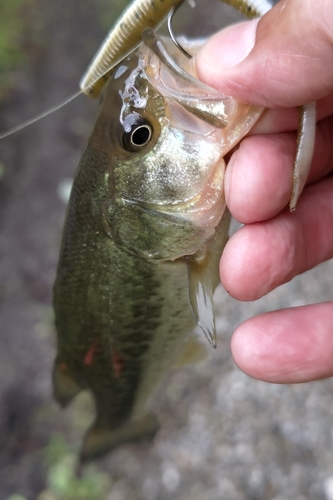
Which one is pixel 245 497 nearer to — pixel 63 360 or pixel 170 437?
pixel 170 437

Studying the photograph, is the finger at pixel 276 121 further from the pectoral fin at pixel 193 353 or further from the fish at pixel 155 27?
the pectoral fin at pixel 193 353

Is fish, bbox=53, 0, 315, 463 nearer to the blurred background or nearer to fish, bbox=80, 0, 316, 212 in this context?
fish, bbox=80, 0, 316, 212

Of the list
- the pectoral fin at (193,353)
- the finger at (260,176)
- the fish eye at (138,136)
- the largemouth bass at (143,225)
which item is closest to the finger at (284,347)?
the largemouth bass at (143,225)

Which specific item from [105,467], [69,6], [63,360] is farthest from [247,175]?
[69,6]

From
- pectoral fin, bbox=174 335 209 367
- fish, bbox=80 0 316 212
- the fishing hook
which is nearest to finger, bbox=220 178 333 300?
fish, bbox=80 0 316 212

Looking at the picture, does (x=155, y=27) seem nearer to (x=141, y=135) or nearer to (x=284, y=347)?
(x=141, y=135)
